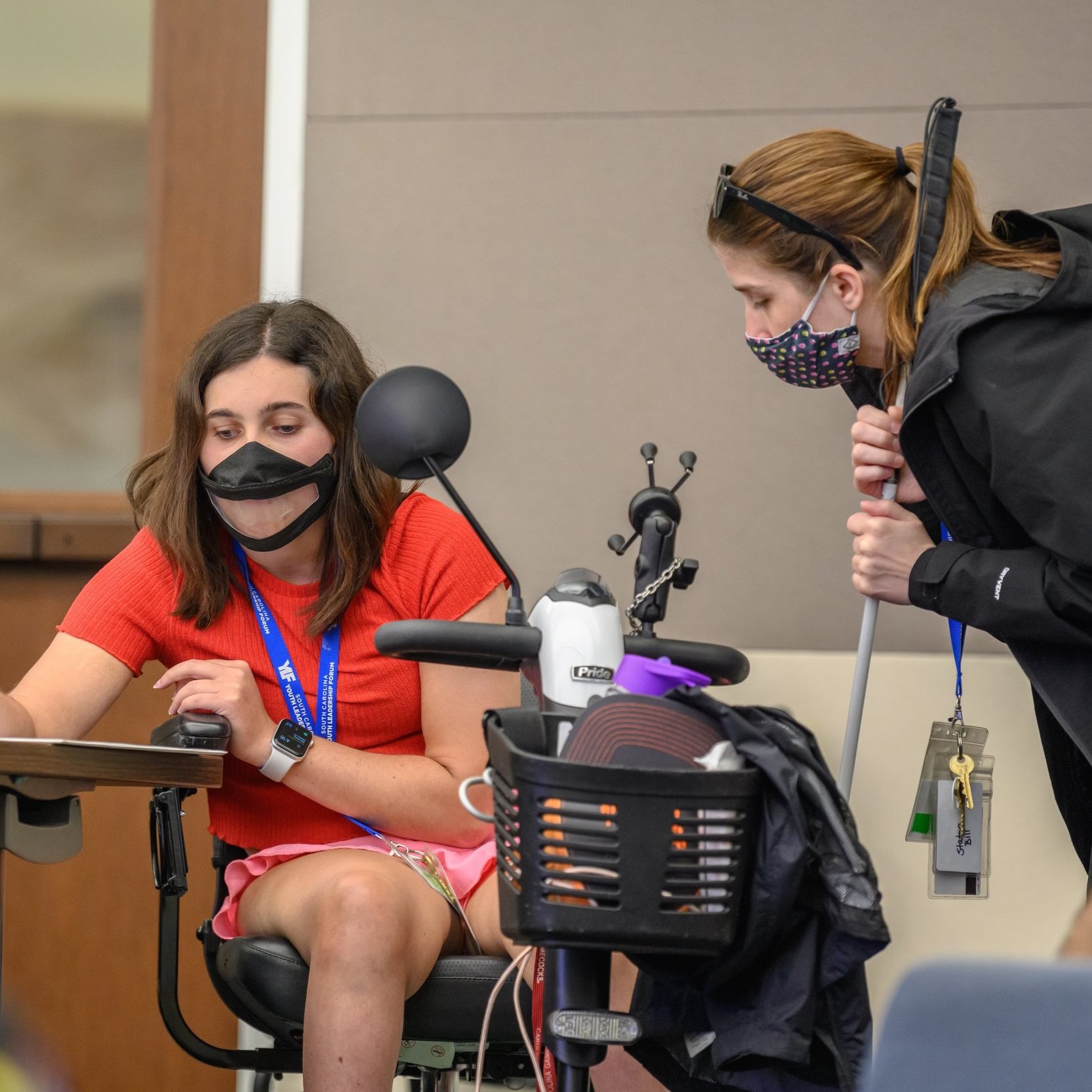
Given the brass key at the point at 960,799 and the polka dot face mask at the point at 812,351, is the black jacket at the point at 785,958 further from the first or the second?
the polka dot face mask at the point at 812,351

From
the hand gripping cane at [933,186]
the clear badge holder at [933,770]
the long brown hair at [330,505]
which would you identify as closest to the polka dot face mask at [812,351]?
the hand gripping cane at [933,186]

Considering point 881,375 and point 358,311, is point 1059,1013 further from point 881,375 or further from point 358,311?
point 358,311

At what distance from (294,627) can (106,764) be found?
0.57 meters

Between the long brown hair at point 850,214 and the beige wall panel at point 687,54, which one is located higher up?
the beige wall panel at point 687,54

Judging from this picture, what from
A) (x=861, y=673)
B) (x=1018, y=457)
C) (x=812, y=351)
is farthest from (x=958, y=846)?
(x=812, y=351)

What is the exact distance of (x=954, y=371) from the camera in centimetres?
140

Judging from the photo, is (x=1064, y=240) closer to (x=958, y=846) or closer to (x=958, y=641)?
(x=958, y=641)

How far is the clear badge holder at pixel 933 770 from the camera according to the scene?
1667 mm

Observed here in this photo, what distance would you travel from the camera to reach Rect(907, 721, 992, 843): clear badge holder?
5.47 feet

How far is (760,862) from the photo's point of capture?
111 centimetres

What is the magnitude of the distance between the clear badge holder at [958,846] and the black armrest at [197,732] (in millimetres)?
886

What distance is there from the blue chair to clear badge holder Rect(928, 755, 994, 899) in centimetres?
108

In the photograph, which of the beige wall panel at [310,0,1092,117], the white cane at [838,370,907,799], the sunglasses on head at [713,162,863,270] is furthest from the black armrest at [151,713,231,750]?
the beige wall panel at [310,0,1092,117]

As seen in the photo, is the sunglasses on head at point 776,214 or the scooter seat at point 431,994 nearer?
the sunglasses on head at point 776,214
